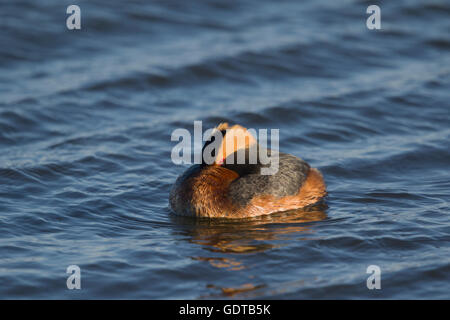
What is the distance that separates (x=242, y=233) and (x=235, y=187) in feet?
2.78

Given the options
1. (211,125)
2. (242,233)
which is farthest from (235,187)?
(211,125)

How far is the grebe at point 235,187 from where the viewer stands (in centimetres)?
1057

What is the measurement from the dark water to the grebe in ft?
0.71

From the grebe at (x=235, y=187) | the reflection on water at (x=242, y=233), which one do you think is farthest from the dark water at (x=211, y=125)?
the grebe at (x=235, y=187)

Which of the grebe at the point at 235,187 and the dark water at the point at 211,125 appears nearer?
the dark water at the point at 211,125

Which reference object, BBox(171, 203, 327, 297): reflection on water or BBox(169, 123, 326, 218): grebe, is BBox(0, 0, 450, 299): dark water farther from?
BBox(169, 123, 326, 218): grebe

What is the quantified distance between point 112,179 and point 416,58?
32.7 feet

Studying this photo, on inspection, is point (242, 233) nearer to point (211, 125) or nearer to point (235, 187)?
point (235, 187)

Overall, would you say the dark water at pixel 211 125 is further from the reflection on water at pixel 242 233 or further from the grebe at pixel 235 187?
the grebe at pixel 235 187

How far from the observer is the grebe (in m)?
10.6

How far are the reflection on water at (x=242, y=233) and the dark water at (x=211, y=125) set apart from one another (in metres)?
0.03

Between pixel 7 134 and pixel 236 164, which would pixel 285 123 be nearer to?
pixel 236 164

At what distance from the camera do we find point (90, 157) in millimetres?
12898

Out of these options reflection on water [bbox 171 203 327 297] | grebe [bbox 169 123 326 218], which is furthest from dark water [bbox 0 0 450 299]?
grebe [bbox 169 123 326 218]
